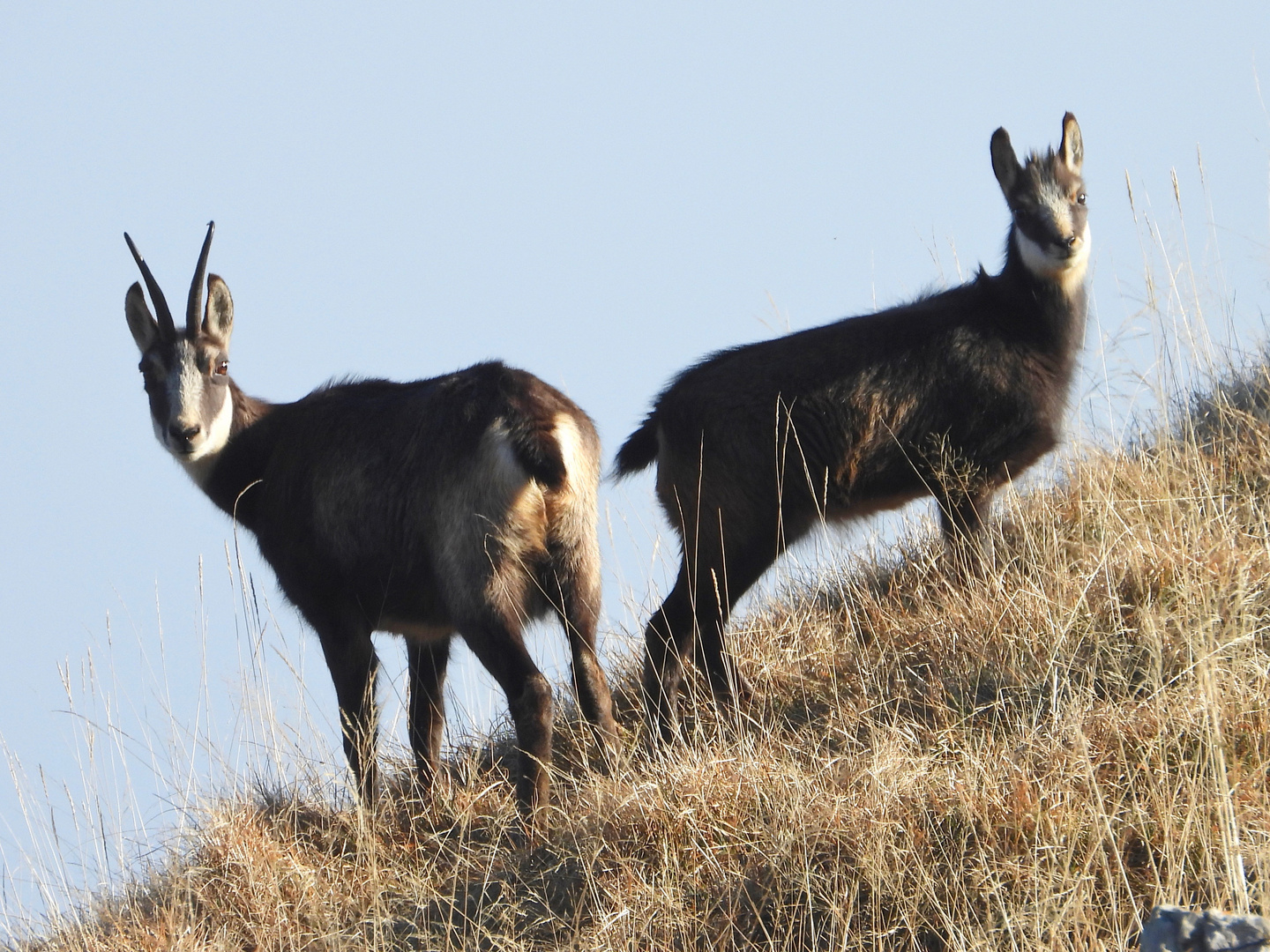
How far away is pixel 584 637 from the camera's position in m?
5.30

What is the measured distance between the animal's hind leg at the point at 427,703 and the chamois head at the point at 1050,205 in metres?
3.13

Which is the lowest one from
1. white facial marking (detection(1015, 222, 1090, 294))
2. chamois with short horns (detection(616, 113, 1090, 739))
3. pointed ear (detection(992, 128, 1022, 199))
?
chamois with short horns (detection(616, 113, 1090, 739))

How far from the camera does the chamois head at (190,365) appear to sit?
6.11 meters

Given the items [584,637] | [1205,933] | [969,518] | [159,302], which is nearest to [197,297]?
[159,302]

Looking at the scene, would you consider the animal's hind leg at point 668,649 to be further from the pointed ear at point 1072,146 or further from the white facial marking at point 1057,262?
the pointed ear at point 1072,146

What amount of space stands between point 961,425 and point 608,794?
7.53ft

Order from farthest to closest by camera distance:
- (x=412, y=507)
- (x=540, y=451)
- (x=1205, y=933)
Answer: (x=412, y=507), (x=540, y=451), (x=1205, y=933)

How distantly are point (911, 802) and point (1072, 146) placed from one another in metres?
3.70

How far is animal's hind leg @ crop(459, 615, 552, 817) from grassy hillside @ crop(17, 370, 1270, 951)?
12 centimetres

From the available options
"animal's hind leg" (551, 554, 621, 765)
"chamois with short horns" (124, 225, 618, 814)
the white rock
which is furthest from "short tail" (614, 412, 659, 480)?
the white rock

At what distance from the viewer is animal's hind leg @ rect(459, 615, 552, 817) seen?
5.02 metres

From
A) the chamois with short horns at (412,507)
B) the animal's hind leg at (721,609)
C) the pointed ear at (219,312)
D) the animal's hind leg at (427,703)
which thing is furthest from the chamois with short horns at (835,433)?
the pointed ear at (219,312)

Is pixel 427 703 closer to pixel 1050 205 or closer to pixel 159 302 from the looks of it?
pixel 159 302

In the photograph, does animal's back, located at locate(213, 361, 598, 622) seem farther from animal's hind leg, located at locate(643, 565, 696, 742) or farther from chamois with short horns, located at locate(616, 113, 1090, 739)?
animal's hind leg, located at locate(643, 565, 696, 742)
